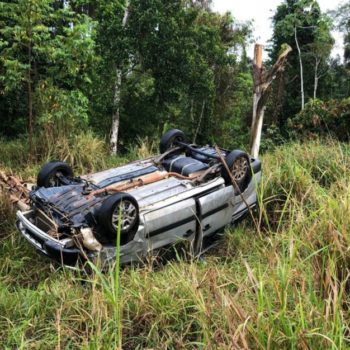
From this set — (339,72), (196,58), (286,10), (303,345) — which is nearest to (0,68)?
(196,58)

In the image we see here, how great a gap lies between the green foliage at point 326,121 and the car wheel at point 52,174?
6.21m

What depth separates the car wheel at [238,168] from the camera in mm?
5121

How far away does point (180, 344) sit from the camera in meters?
2.49

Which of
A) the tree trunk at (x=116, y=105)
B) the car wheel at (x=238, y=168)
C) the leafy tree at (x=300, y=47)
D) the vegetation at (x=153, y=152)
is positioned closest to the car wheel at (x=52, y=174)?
the vegetation at (x=153, y=152)

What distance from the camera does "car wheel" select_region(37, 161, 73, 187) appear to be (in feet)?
16.6

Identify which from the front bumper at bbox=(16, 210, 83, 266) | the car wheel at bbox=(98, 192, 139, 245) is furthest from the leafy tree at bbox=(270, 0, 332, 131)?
the front bumper at bbox=(16, 210, 83, 266)

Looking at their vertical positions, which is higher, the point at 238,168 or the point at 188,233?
the point at 238,168

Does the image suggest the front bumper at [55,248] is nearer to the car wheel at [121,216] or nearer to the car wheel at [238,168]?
the car wheel at [121,216]

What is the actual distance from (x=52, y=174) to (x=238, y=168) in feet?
7.09

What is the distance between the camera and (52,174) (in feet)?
16.7

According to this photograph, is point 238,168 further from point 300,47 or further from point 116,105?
point 300,47

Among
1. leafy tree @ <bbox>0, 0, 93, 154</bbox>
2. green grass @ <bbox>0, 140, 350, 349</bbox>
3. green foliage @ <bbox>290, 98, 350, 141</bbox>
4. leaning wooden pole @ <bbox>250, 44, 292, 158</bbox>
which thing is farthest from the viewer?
green foliage @ <bbox>290, 98, 350, 141</bbox>

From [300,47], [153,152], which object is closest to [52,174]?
[153,152]

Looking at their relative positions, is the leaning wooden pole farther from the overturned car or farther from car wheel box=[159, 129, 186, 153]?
the overturned car
